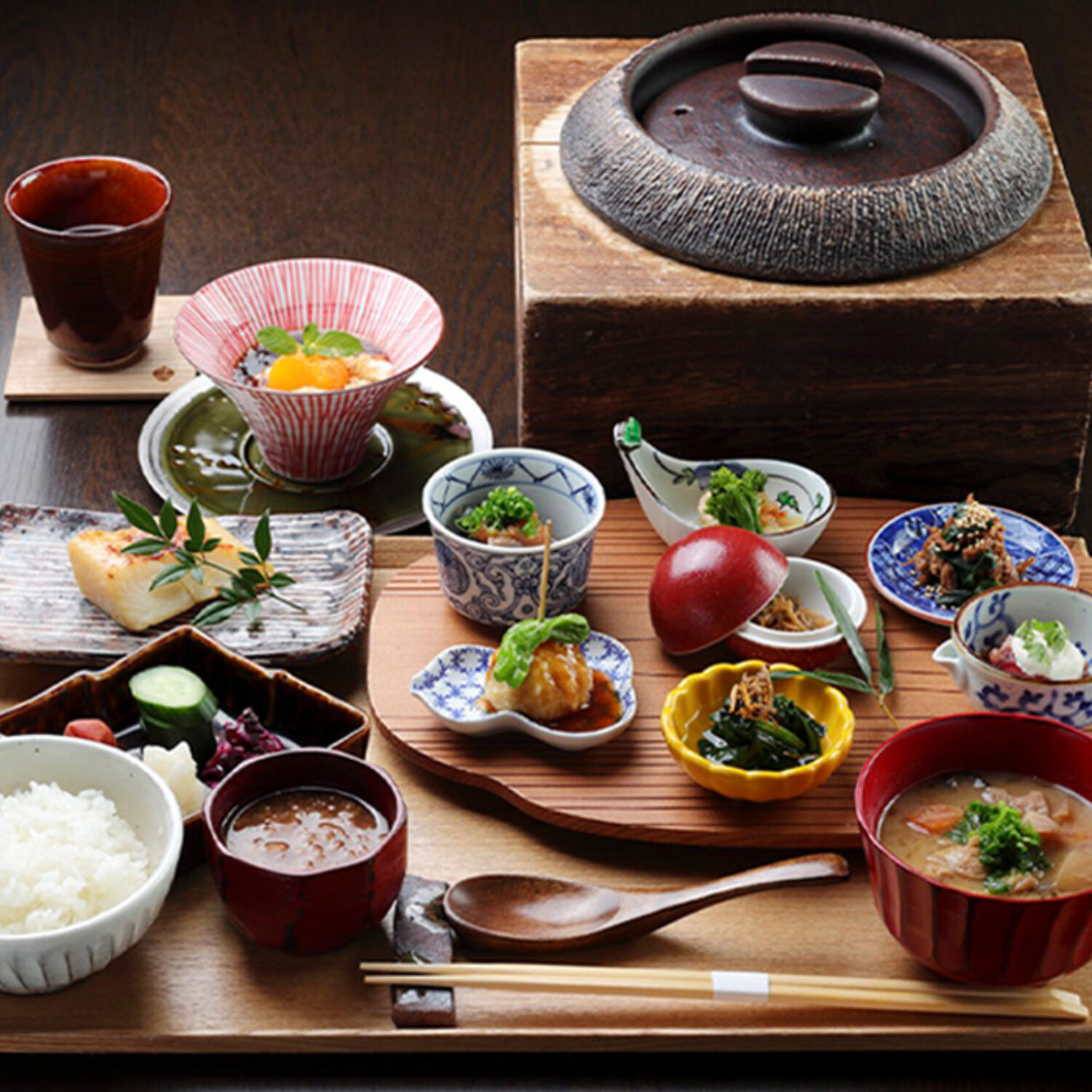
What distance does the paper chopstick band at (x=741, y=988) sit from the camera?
5.36 ft

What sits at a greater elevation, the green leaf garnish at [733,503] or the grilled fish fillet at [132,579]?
the green leaf garnish at [733,503]

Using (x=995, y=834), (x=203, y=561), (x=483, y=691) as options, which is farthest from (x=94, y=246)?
(x=995, y=834)

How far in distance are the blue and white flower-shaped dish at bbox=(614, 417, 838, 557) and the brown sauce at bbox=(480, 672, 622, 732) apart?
11.5 inches

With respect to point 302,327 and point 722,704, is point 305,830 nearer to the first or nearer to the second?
point 722,704

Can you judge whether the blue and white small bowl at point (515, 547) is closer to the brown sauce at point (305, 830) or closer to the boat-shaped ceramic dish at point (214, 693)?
the boat-shaped ceramic dish at point (214, 693)

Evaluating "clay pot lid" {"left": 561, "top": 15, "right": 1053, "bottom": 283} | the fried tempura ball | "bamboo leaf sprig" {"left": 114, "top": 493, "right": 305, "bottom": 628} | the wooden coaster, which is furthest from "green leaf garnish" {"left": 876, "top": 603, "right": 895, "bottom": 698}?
the wooden coaster

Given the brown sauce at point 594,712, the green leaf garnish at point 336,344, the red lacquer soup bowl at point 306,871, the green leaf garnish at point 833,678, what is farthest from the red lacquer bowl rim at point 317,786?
the green leaf garnish at point 336,344

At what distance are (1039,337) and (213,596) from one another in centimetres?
109

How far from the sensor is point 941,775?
5.76ft

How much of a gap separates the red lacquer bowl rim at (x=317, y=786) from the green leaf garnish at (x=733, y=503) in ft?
1.95

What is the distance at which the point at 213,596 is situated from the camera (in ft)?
7.05

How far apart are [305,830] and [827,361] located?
0.96 metres

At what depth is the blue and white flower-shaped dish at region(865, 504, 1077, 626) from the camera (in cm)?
214

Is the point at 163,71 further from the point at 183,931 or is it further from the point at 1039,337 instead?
the point at 183,931
